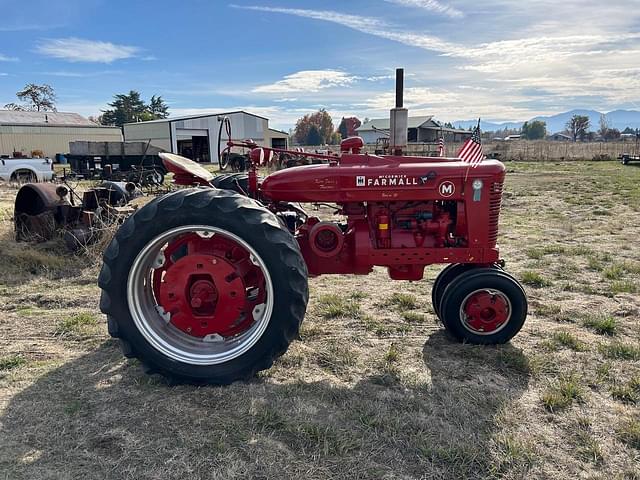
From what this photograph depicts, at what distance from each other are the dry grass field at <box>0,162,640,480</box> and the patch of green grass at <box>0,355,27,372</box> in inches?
0.5

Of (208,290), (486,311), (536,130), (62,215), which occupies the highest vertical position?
(536,130)

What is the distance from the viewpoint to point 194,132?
3734 centimetres

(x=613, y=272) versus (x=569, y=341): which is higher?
(x=613, y=272)

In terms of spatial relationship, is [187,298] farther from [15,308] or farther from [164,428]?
[15,308]

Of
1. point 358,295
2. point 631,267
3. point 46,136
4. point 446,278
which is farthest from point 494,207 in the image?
point 46,136

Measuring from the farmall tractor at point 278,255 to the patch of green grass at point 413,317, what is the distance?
0.34m

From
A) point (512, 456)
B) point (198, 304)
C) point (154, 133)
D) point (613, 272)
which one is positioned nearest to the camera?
point (512, 456)

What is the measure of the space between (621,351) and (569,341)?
0.35m

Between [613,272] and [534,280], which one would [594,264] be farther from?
[534,280]

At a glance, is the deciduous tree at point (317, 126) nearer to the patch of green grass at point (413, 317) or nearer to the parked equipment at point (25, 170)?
the parked equipment at point (25, 170)

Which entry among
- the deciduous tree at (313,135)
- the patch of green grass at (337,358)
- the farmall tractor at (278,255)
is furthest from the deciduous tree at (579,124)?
the patch of green grass at (337,358)

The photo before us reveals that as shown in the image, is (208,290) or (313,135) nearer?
(208,290)

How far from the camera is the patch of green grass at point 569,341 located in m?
3.64

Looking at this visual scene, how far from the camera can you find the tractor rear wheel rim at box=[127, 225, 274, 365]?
10.2 feet
